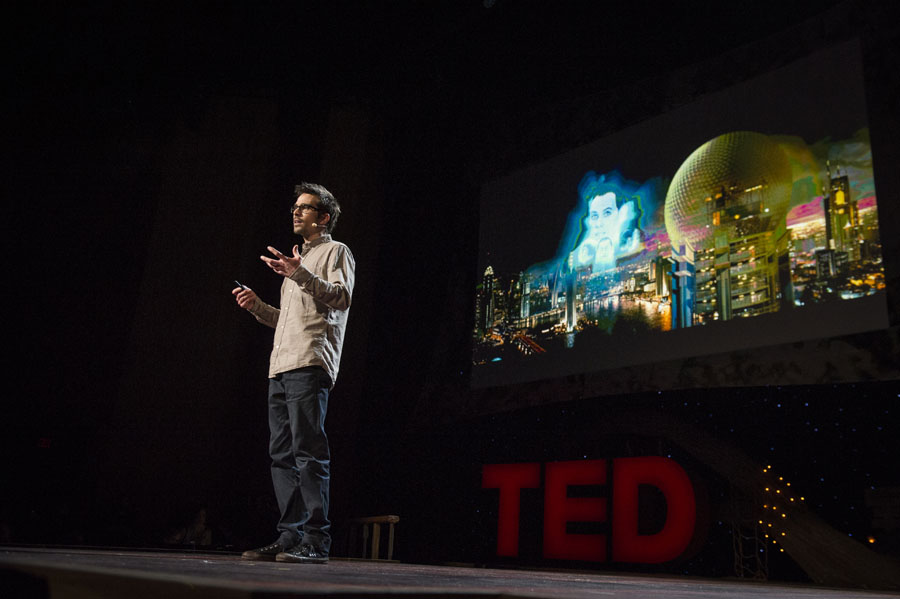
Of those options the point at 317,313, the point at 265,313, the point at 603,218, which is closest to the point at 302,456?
the point at 317,313

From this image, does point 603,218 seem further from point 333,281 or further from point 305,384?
point 305,384

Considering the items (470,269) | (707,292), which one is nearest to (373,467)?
(470,269)

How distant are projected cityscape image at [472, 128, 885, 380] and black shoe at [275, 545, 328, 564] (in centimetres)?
266

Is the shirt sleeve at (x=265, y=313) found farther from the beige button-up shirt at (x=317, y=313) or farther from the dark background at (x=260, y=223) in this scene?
the dark background at (x=260, y=223)

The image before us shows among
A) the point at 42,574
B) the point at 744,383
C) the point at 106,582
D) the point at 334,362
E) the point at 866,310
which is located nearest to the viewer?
the point at 106,582

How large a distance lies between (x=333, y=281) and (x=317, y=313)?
0.11 meters

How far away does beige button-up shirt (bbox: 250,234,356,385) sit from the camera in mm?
2107

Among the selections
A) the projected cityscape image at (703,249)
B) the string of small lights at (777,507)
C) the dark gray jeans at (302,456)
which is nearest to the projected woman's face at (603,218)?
the projected cityscape image at (703,249)

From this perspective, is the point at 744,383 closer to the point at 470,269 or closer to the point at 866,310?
the point at 866,310

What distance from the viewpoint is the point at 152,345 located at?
5.79 m

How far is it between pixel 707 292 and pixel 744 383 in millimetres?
534

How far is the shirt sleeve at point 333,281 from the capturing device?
6.67ft

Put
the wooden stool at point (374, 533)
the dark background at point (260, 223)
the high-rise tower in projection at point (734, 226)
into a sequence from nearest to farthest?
the high-rise tower in projection at point (734, 226)
the wooden stool at point (374, 533)
the dark background at point (260, 223)

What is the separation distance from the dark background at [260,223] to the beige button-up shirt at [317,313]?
2552 mm
